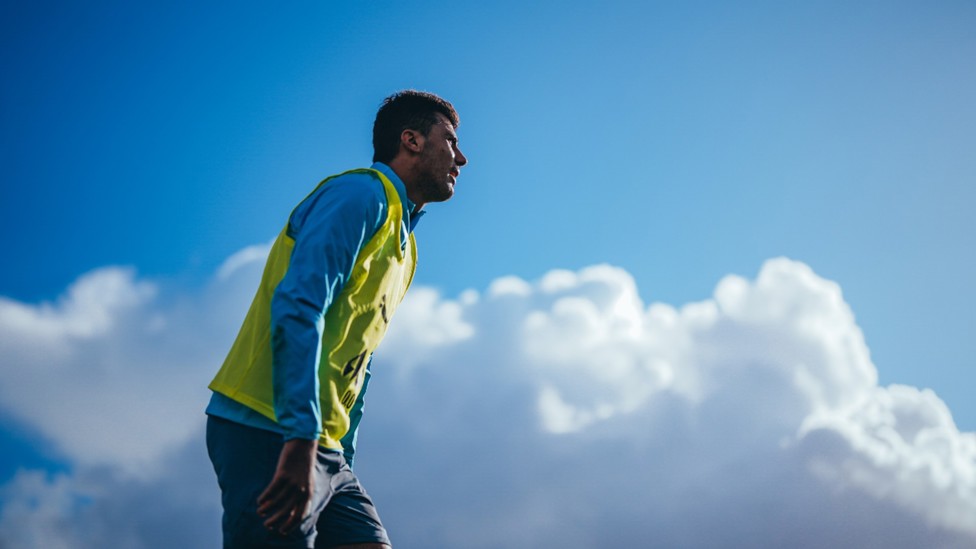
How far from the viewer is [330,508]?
3.58 m

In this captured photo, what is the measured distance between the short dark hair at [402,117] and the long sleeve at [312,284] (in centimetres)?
117

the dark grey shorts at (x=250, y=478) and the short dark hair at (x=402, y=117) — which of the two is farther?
the short dark hair at (x=402, y=117)

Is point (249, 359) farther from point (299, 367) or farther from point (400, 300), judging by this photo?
point (400, 300)

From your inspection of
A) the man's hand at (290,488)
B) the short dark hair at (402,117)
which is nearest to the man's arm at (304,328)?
the man's hand at (290,488)

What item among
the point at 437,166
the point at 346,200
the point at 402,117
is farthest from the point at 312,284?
the point at 402,117

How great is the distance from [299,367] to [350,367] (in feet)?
1.94

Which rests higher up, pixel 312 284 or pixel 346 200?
pixel 346 200

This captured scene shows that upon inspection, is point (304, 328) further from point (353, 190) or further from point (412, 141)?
point (412, 141)

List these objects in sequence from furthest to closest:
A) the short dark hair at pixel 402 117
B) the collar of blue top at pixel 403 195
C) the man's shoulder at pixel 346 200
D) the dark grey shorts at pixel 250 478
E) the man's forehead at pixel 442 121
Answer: the man's forehead at pixel 442 121, the short dark hair at pixel 402 117, the collar of blue top at pixel 403 195, the man's shoulder at pixel 346 200, the dark grey shorts at pixel 250 478

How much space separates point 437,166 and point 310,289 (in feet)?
5.51

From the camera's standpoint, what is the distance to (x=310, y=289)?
9.61 ft

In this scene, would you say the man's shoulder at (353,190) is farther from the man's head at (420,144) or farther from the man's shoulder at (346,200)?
the man's head at (420,144)

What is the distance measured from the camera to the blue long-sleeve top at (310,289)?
2.79m

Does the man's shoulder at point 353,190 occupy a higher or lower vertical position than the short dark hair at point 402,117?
lower
